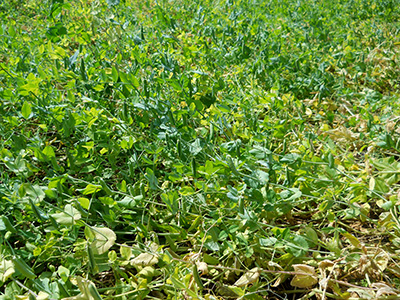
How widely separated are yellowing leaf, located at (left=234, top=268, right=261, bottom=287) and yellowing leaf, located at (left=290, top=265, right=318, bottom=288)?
12 cm

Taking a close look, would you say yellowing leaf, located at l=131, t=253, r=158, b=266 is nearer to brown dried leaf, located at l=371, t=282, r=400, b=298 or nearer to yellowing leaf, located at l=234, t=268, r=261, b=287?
yellowing leaf, located at l=234, t=268, r=261, b=287

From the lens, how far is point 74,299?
1.21m

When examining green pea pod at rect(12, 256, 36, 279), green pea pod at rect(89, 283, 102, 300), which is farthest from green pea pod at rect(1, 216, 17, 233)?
green pea pod at rect(89, 283, 102, 300)

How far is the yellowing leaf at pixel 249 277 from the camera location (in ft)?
4.48

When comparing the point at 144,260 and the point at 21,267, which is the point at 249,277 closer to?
the point at 144,260

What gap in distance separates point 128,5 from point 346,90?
236cm

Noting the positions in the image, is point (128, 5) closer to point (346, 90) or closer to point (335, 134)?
point (346, 90)

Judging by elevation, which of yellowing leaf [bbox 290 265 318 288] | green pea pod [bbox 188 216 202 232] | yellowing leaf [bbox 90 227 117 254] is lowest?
yellowing leaf [bbox 290 265 318 288]

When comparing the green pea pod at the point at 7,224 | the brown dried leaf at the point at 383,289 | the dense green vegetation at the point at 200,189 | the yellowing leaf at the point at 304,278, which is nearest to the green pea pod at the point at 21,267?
the dense green vegetation at the point at 200,189

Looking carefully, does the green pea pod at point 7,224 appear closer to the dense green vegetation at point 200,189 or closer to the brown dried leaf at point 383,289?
the dense green vegetation at point 200,189

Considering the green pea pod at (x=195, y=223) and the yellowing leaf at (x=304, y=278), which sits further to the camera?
the green pea pod at (x=195, y=223)

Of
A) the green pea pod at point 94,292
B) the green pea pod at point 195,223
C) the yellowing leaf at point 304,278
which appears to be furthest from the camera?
the green pea pod at point 195,223

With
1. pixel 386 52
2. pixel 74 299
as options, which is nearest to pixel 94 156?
pixel 74 299

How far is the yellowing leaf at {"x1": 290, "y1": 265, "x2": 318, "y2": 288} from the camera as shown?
1.36 m
